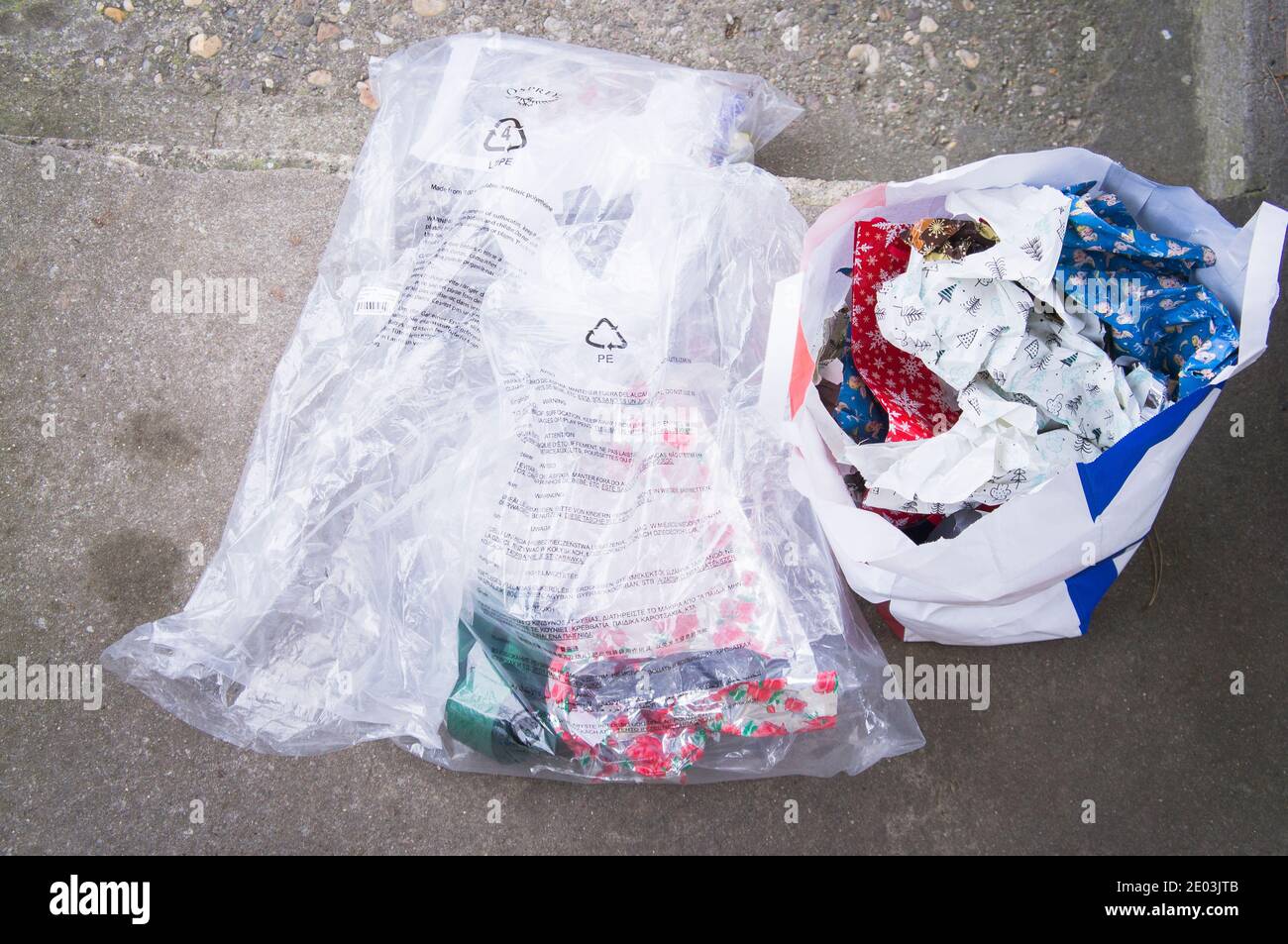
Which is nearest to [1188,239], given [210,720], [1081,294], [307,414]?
[1081,294]

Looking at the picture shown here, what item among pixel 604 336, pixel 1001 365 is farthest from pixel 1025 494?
pixel 604 336

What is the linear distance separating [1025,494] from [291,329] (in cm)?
107

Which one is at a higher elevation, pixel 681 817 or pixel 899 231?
pixel 899 231

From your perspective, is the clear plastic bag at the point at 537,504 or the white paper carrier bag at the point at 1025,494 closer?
the white paper carrier bag at the point at 1025,494

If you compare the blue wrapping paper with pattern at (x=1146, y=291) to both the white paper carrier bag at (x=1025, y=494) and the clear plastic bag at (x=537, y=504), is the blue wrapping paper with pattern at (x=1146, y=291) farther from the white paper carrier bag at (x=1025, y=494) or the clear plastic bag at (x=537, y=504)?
the clear plastic bag at (x=537, y=504)

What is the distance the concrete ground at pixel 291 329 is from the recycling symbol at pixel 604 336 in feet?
1.61

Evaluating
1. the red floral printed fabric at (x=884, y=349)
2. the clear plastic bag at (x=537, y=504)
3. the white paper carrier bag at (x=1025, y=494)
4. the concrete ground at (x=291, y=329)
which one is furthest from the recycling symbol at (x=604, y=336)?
the concrete ground at (x=291, y=329)

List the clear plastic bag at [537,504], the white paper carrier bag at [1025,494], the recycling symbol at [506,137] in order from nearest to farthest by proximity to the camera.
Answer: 1. the white paper carrier bag at [1025,494]
2. the clear plastic bag at [537,504]
3. the recycling symbol at [506,137]

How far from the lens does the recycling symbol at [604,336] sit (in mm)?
1163

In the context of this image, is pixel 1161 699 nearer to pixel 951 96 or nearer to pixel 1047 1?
pixel 951 96

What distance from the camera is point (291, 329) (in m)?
1.33

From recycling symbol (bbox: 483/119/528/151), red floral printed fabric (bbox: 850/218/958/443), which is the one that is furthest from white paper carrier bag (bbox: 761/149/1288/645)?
recycling symbol (bbox: 483/119/528/151)

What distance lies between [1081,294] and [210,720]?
127cm
